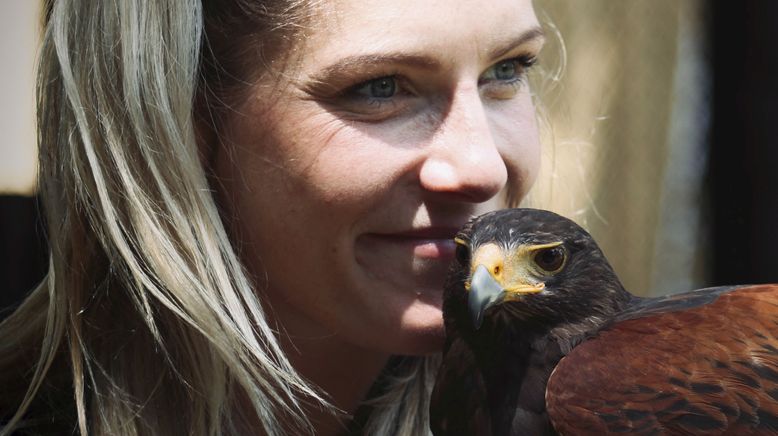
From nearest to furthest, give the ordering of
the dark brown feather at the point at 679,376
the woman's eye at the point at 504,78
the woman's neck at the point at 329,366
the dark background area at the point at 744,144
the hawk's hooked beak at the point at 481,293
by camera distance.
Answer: the dark brown feather at the point at 679,376, the hawk's hooked beak at the point at 481,293, the woman's eye at the point at 504,78, the woman's neck at the point at 329,366, the dark background area at the point at 744,144

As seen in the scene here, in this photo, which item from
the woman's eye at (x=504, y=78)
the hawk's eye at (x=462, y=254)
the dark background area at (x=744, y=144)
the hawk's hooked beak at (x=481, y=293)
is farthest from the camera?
the dark background area at (x=744, y=144)

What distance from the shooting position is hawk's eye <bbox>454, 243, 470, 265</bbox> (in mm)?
1845

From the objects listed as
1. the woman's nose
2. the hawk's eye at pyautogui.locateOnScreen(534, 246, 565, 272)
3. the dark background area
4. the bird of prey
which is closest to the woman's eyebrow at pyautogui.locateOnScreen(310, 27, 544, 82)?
the woman's nose

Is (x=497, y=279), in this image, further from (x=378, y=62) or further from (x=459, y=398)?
(x=378, y=62)

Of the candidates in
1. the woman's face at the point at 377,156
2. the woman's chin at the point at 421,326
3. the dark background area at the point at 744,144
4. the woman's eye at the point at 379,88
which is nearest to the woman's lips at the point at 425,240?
the woman's face at the point at 377,156

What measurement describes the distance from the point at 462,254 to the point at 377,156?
0.26m

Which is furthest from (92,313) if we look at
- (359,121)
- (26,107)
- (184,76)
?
(26,107)

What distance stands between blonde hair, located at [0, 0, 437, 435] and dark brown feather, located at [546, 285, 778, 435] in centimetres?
56

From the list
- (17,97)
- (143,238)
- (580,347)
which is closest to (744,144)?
(580,347)

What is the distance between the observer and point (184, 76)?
1.87 m

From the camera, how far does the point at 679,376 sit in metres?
1.65

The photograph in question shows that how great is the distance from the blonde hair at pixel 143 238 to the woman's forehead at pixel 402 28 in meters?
0.08

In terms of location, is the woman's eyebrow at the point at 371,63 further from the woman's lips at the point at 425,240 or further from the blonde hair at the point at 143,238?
the woman's lips at the point at 425,240

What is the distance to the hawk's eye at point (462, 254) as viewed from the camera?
1845mm
